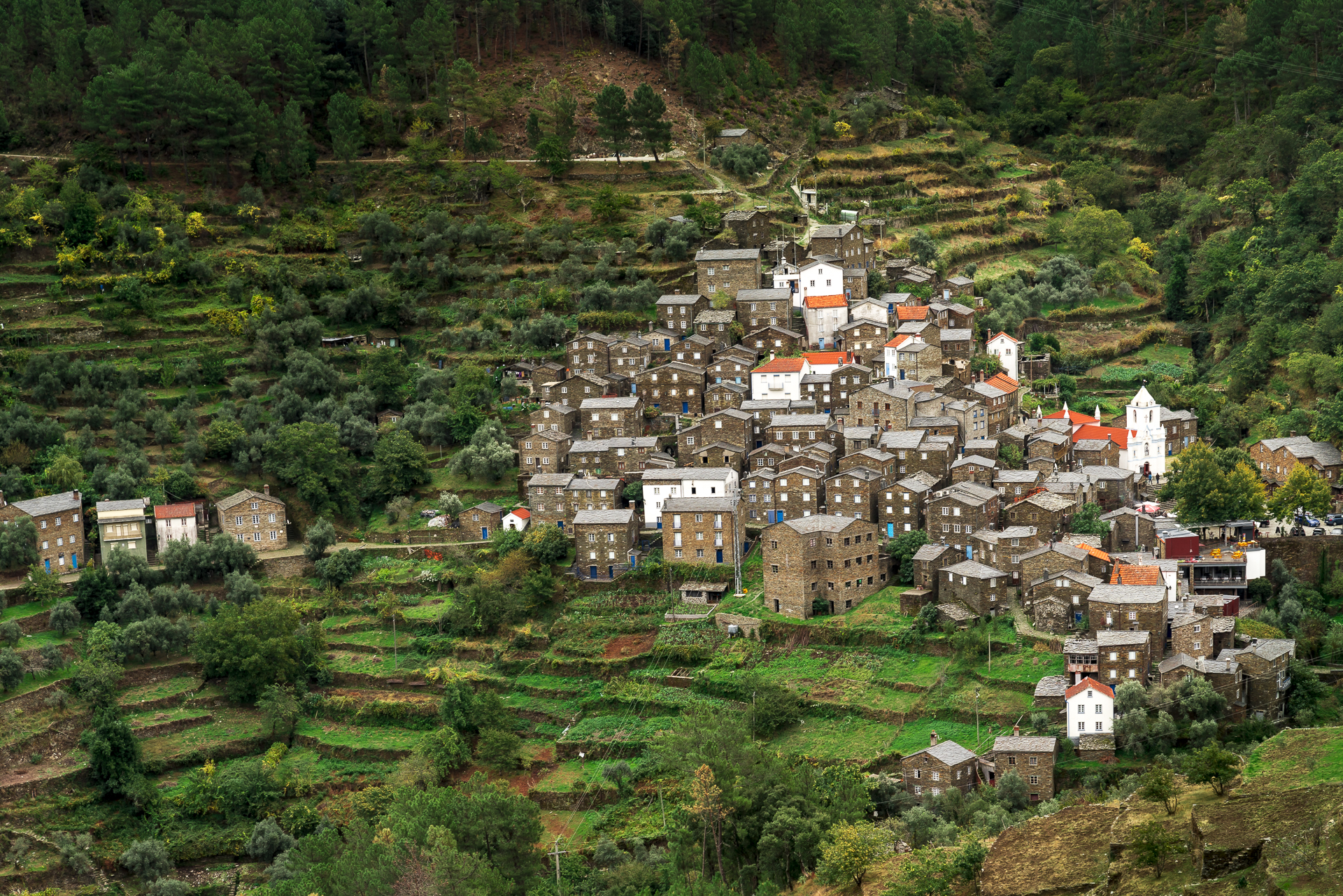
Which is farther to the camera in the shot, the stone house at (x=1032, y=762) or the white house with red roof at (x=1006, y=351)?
the white house with red roof at (x=1006, y=351)

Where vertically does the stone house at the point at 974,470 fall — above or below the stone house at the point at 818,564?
above

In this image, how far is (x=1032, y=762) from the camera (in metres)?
45.2

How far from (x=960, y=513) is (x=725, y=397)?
12.6 meters

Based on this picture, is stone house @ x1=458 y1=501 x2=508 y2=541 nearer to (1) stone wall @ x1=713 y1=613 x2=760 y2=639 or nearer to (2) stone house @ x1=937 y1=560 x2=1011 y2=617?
(1) stone wall @ x1=713 y1=613 x2=760 y2=639

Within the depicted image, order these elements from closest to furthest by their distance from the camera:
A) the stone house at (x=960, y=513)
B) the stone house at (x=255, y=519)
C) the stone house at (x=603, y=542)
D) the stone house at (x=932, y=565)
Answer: the stone house at (x=932, y=565)
the stone house at (x=960, y=513)
the stone house at (x=603, y=542)
the stone house at (x=255, y=519)

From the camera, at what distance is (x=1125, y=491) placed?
190ft

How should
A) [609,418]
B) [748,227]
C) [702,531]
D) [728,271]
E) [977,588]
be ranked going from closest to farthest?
[977,588]
[702,531]
[609,418]
[728,271]
[748,227]

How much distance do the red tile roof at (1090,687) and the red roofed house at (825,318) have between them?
959 inches

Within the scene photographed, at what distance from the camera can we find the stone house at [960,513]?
54719 mm

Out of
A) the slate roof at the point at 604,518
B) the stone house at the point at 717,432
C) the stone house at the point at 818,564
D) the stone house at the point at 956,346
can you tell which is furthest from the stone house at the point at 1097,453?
the slate roof at the point at 604,518

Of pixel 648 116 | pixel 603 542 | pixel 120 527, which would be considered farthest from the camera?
pixel 648 116

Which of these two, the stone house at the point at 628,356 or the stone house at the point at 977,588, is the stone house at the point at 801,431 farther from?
the stone house at the point at 977,588

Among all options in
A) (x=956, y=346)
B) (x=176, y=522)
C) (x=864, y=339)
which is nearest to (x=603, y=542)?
(x=864, y=339)

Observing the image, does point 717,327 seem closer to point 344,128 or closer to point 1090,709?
point 344,128
